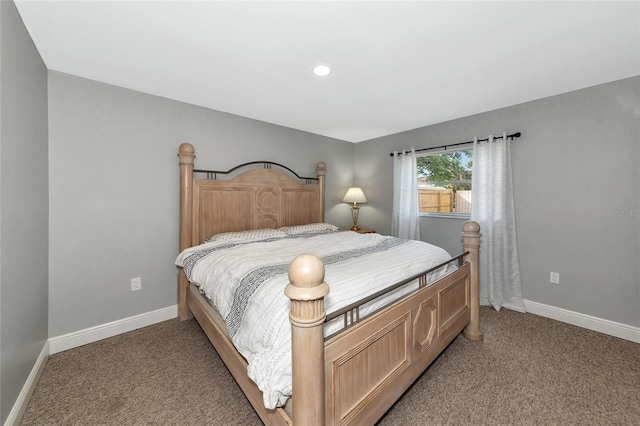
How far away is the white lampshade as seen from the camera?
14.1 feet

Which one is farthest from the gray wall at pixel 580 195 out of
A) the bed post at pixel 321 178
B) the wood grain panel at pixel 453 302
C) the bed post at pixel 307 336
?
the bed post at pixel 307 336

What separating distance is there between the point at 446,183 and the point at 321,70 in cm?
245

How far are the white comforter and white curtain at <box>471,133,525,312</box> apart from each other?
124 cm

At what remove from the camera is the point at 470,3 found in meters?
1.41

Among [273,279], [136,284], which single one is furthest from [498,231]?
[136,284]

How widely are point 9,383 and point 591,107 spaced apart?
15.8ft

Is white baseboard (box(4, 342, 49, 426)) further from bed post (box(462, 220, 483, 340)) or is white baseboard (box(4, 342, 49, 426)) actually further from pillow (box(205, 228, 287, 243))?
bed post (box(462, 220, 483, 340))

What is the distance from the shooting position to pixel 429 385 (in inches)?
68.1

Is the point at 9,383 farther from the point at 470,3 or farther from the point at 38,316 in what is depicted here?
the point at 470,3

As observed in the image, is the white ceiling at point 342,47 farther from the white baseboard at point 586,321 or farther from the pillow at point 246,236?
the white baseboard at point 586,321

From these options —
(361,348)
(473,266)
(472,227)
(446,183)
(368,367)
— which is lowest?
(368,367)

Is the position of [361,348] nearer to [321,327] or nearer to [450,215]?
[321,327]

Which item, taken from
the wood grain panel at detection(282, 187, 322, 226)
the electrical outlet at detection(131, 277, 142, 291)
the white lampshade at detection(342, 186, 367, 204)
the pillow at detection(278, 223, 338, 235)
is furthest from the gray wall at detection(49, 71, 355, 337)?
the white lampshade at detection(342, 186, 367, 204)

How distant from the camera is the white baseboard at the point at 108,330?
2.12 meters
